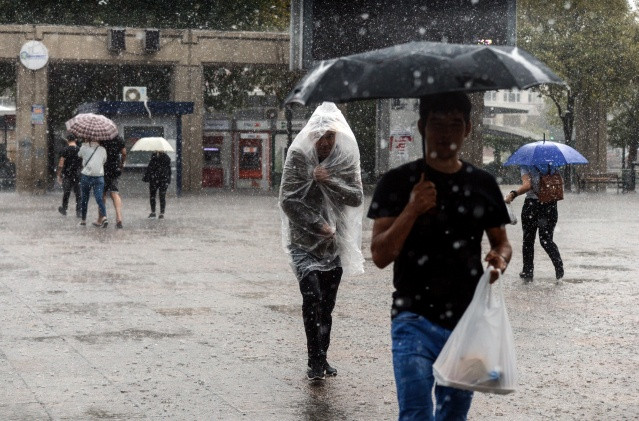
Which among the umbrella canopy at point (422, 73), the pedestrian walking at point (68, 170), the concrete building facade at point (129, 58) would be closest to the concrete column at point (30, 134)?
the concrete building facade at point (129, 58)

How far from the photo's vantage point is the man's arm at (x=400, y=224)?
398 centimetres

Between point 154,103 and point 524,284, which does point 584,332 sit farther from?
point 154,103

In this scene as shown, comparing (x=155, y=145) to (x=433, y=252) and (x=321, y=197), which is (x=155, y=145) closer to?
(x=321, y=197)

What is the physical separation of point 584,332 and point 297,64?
37.2ft

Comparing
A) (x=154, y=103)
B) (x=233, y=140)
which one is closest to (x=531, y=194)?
(x=154, y=103)

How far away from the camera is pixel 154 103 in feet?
111

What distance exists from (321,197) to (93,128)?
44.9ft

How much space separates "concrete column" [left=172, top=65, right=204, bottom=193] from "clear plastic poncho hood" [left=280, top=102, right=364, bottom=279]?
3155 cm

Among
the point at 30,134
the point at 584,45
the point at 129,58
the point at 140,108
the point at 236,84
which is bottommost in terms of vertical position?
the point at 30,134

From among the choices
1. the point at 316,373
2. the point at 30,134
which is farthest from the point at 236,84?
the point at 316,373

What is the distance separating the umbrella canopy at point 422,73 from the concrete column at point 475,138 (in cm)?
3493

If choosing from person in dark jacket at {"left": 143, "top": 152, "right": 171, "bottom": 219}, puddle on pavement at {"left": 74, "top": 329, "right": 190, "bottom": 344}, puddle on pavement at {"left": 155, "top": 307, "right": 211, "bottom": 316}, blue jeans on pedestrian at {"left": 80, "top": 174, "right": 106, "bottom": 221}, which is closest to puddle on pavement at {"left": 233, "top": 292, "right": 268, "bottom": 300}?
puddle on pavement at {"left": 155, "top": 307, "right": 211, "bottom": 316}

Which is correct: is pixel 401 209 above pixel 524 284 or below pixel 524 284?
above

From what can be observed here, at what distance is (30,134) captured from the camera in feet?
123
